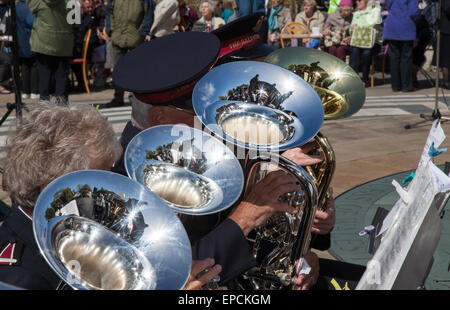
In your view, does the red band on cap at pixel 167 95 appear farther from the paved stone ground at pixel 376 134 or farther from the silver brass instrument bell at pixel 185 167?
the paved stone ground at pixel 376 134

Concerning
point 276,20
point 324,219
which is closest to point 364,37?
point 276,20

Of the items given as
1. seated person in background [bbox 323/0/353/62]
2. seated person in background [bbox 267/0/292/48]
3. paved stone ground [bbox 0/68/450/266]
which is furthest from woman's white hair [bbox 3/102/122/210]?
seated person in background [bbox 267/0/292/48]

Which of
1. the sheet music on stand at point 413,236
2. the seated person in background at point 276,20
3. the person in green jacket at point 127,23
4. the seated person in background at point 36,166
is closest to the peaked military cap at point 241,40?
the seated person in background at point 36,166

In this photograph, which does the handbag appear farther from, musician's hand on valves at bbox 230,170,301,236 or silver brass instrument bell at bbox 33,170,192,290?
silver brass instrument bell at bbox 33,170,192,290

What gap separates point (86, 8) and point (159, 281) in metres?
8.52

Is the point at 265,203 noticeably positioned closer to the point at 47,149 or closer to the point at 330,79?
the point at 47,149

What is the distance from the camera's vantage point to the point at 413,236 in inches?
38.8

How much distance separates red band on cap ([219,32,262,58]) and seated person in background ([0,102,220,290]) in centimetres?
79

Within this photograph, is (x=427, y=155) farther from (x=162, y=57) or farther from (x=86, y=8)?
(x=86, y=8)

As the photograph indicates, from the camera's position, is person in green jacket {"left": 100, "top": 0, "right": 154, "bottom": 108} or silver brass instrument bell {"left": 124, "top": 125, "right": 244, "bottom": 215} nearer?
silver brass instrument bell {"left": 124, "top": 125, "right": 244, "bottom": 215}

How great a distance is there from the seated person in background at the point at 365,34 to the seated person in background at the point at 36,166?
7.70 metres

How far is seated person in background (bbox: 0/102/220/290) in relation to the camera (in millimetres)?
1190

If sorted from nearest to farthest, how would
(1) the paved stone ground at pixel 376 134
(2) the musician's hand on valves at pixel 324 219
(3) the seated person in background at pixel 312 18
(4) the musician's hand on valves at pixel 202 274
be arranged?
(4) the musician's hand on valves at pixel 202 274 → (2) the musician's hand on valves at pixel 324 219 → (1) the paved stone ground at pixel 376 134 → (3) the seated person in background at pixel 312 18

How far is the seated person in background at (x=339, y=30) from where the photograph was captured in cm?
890
